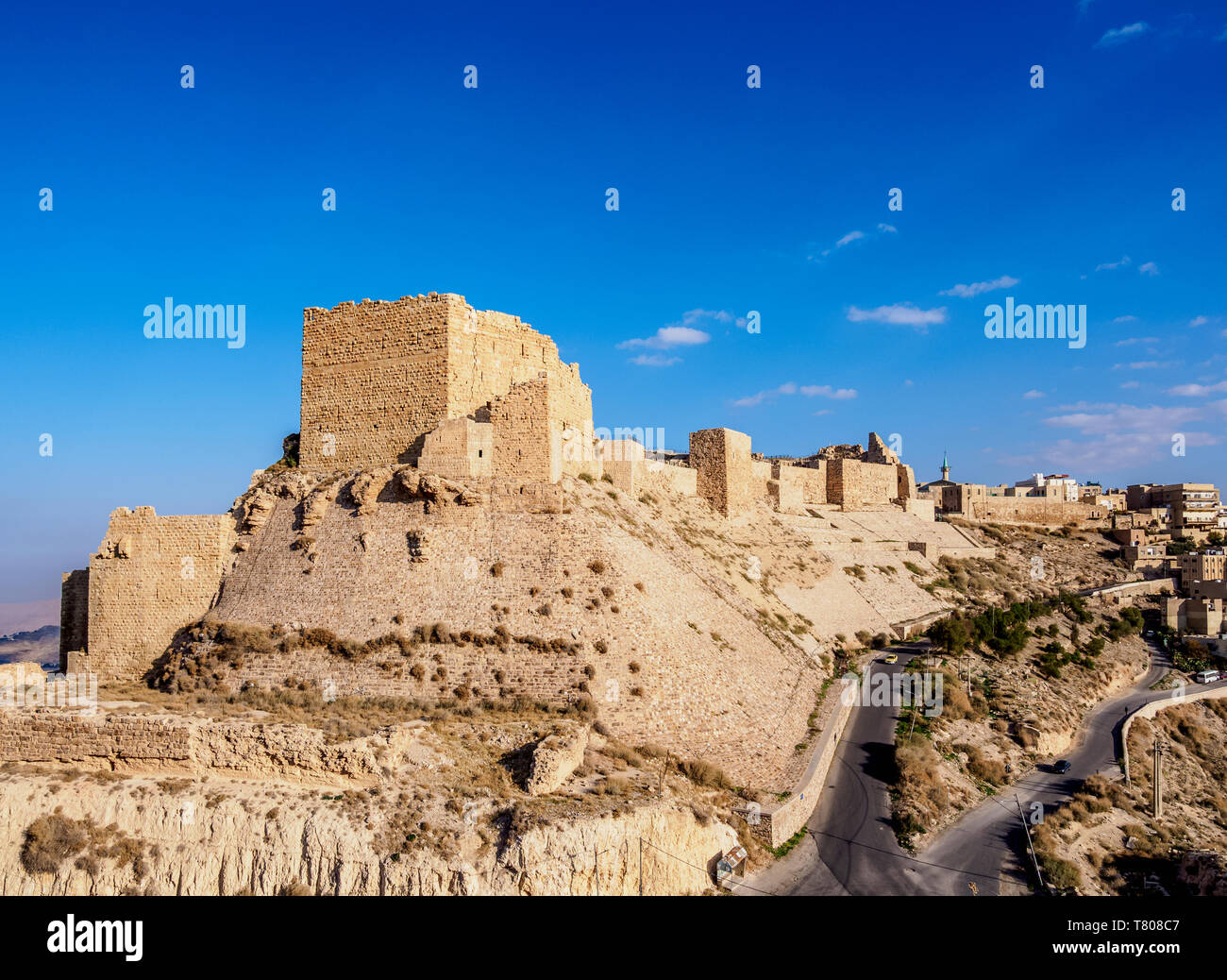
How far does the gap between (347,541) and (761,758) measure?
38.0ft

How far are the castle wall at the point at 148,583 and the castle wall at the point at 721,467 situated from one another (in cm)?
1887

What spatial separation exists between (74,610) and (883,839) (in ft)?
79.6

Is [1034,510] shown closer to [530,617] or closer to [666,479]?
[666,479]

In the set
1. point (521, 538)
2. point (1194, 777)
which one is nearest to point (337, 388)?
point (521, 538)

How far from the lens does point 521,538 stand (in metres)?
19.9

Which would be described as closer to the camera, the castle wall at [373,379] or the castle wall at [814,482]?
the castle wall at [373,379]

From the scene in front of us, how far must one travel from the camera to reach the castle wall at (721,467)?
33.5m

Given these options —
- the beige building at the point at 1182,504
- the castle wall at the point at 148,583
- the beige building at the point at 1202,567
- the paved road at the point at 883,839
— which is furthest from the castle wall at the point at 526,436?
the beige building at the point at 1182,504

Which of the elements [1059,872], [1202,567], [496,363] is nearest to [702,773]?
[1059,872]

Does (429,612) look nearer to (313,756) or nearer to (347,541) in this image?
(347,541)

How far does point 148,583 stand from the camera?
867 inches

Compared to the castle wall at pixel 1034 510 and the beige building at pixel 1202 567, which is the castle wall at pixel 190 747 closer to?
the beige building at pixel 1202 567

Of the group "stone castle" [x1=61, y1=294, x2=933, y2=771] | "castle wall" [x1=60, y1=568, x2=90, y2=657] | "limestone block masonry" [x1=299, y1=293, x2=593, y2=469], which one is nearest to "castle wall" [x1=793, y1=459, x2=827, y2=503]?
"stone castle" [x1=61, y1=294, x2=933, y2=771]

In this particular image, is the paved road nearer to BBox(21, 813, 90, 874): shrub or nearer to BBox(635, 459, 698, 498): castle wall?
BBox(635, 459, 698, 498): castle wall
